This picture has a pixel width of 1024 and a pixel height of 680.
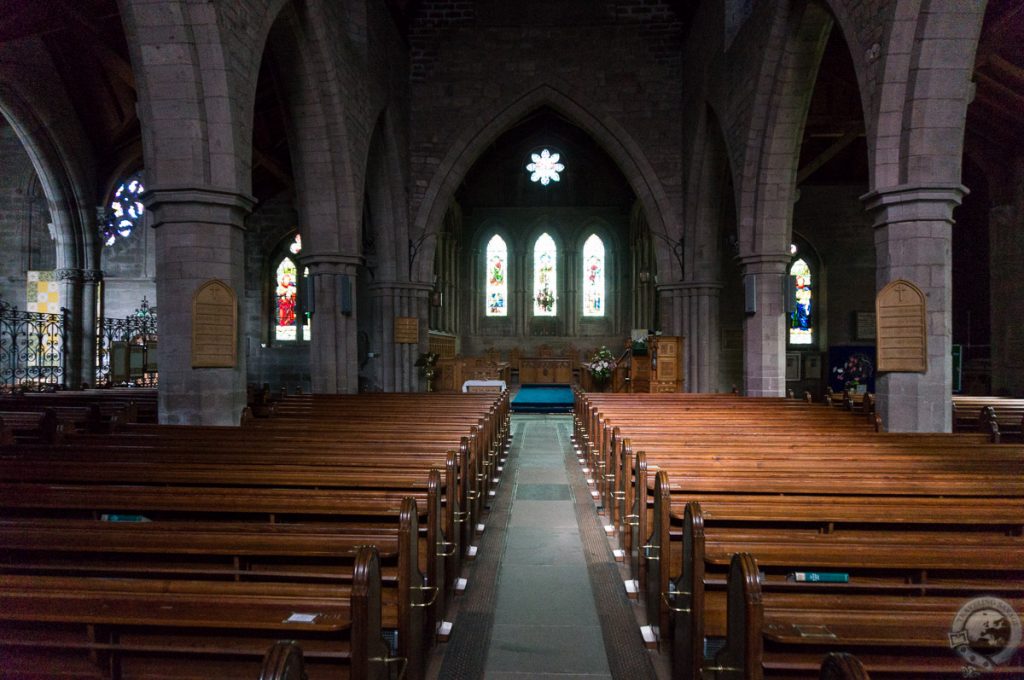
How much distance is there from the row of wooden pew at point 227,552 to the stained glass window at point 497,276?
62.8ft

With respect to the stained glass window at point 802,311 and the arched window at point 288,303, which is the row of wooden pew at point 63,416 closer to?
the arched window at point 288,303

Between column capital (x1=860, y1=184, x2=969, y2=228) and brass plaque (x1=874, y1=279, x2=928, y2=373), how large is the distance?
668 mm

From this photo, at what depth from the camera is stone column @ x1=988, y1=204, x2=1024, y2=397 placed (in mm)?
12672

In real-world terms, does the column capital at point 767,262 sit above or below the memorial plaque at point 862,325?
above

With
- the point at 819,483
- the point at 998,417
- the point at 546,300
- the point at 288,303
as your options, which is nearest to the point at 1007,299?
the point at 998,417

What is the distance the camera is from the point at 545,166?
22.6m

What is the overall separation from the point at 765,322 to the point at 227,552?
956 centimetres

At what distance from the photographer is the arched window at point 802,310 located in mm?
18500

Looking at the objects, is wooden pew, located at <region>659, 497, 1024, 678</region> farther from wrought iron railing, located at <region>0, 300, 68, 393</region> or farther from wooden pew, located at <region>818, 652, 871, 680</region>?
wrought iron railing, located at <region>0, 300, 68, 393</region>

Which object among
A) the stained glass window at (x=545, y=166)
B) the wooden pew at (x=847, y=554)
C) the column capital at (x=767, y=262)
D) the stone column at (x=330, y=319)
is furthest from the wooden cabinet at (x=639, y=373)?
the wooden pew at (x=847, y=554)

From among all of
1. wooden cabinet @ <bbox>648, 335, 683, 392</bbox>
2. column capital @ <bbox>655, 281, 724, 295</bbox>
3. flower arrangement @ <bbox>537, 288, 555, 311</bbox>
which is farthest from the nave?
flower arrangement @ <bbox>537, 288, 555, 311</bbox>

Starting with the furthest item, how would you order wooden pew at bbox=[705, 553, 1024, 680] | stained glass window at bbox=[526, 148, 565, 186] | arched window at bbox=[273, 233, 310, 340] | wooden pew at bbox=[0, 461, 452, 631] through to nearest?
stained glass window at bbox=[526, 148, 565, 186] < arched window at bbox=[273, 233, 310, 340] < wooden pew at bbox=[0, 461, 452, 631] < wooden pew at bbox=[705, 553, 1024, 680]

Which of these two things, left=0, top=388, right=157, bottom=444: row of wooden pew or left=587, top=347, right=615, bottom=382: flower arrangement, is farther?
left=587, top=347, right=615, bottom=382: flower arrangement

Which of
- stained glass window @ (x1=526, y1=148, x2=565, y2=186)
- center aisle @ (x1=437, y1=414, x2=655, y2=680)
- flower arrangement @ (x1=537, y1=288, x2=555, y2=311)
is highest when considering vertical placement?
stained glass window @ (x1=526, y1=148, x2=565, y2=186)
